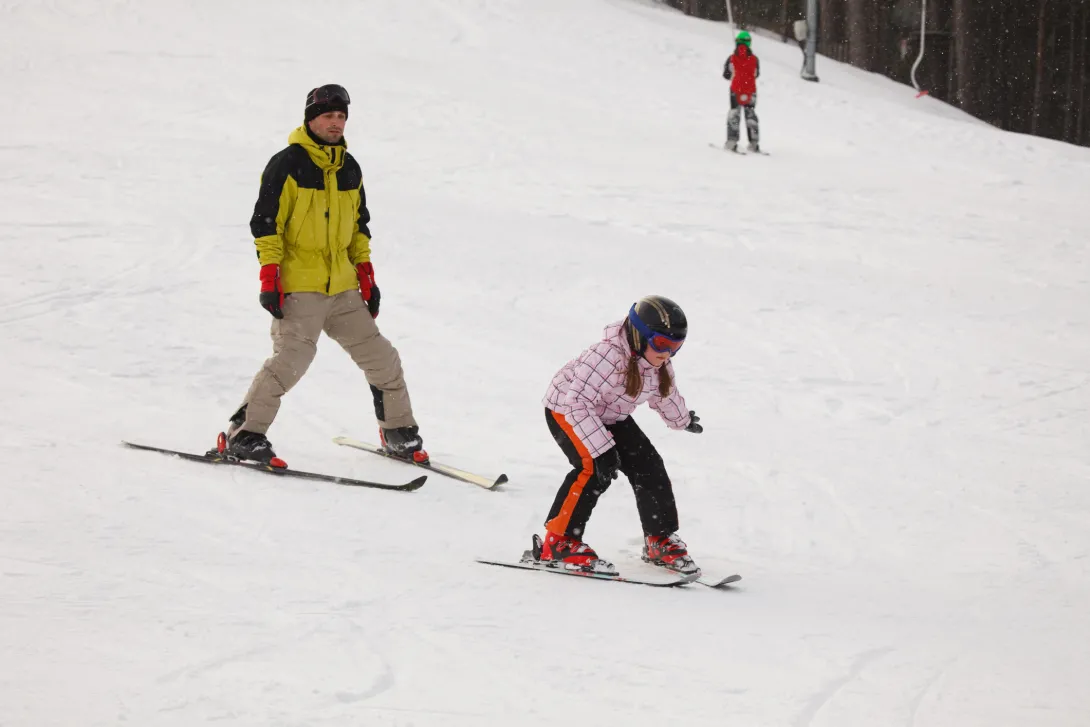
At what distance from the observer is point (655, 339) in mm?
4195

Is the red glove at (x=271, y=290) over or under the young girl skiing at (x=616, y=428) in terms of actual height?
over

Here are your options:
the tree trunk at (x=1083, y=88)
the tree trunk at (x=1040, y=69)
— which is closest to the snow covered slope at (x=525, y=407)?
the tree trunk at (x=1040, y=69)

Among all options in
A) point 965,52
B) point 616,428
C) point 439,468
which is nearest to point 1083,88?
point 965,52

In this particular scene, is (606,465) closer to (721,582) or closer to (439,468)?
(721,582)

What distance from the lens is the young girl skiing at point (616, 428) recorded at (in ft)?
14.1

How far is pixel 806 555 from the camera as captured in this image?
501 cm

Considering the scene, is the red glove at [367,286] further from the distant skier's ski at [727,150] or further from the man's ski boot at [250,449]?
the distant skier's ski at [727,150]

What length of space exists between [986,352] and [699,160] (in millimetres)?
5620

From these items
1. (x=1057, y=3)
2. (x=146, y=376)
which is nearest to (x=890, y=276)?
(x=146, y=376)

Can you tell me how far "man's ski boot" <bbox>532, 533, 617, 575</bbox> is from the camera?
14.7 ft

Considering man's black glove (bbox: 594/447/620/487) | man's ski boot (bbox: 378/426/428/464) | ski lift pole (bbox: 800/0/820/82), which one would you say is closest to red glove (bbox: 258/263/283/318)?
man's ski boot (bbox: 378/426/428/464)

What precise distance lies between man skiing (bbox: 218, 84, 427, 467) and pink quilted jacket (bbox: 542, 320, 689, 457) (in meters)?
1.48

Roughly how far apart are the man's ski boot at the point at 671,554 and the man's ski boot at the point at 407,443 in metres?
1.58

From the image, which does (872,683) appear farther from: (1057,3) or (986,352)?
(1057,3)
